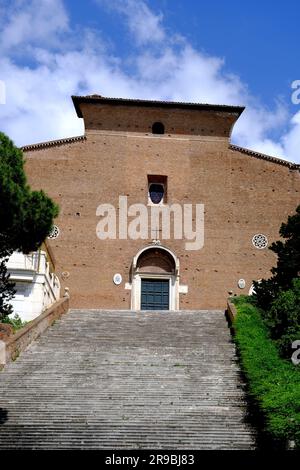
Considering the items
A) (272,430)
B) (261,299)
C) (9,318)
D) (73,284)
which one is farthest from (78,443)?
(73,284)

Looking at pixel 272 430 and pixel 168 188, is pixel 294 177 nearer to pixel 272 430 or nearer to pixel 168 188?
pixel 168 188

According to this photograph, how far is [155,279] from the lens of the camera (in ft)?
77.3

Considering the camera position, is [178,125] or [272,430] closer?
[272,430]

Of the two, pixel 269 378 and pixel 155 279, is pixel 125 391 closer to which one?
pixel 269 378

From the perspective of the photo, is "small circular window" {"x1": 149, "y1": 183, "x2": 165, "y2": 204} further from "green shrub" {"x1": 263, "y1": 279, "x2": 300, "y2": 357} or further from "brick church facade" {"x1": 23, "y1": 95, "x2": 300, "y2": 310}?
"green shrub" {"x1": 263, "y1": 279, "x2": 300, "y2": 357}

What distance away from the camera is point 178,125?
25500mm

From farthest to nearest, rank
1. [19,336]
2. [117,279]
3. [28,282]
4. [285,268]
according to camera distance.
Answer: [117,279] < [28,282] < [285,268] < [19,336]

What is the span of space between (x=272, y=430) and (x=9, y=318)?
27.4ft

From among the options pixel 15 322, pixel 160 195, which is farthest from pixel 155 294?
pixel 15 322

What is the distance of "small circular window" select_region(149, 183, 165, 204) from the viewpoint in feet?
81.0

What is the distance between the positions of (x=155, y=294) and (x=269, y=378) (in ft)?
39.7

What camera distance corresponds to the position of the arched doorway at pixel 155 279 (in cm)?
2316

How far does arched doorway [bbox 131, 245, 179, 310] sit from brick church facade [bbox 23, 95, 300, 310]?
4 centimetres

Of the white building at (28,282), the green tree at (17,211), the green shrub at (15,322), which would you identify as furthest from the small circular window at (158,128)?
the green tree at (17,211)
